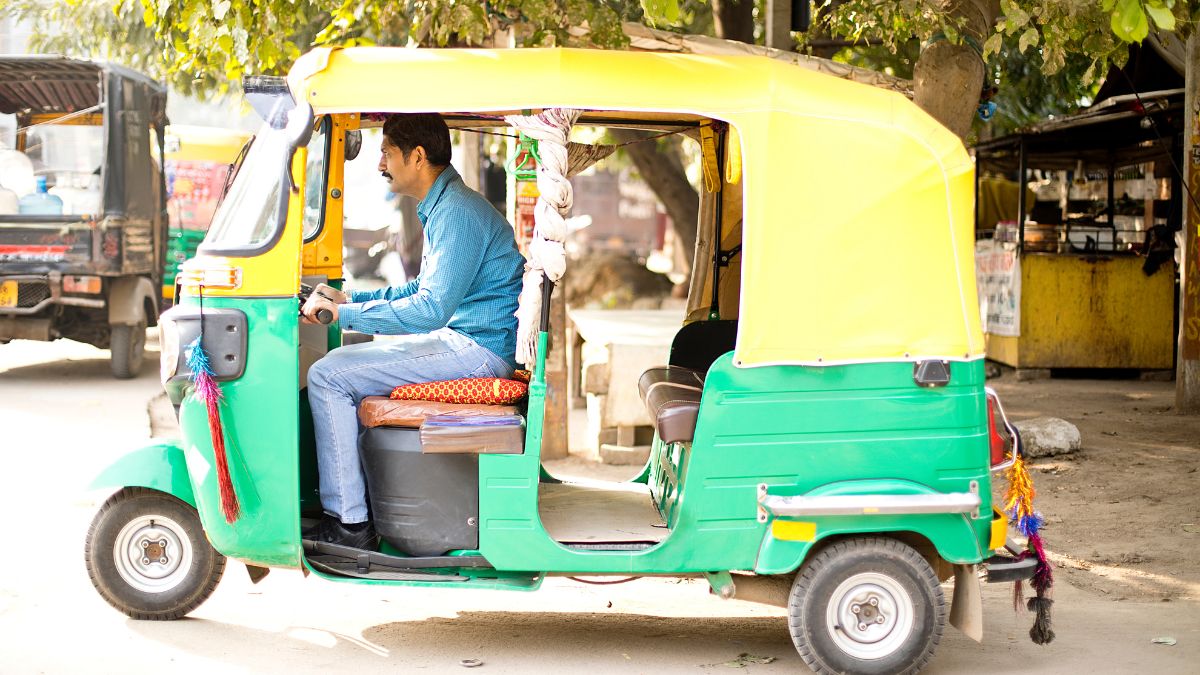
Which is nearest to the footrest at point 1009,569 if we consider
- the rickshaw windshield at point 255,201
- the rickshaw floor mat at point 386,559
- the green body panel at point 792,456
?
the green body panel at point 792,456

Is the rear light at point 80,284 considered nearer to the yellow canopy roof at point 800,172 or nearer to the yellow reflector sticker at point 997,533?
the yellow canopy roof at point 800,172

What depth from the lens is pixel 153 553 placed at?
195 inches

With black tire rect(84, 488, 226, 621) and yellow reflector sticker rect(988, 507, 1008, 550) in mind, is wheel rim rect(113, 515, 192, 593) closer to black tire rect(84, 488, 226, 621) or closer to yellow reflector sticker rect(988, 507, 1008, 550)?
black tire rect(84, 488, 226, 621)

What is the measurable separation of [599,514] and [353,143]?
6.35ft

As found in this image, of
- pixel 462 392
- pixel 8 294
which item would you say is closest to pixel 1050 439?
pixel 462 392

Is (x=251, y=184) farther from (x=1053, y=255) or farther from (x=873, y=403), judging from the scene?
(x=1053, y=255)

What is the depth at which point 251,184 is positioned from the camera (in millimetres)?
4609

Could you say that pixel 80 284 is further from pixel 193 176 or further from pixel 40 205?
pixel 193 176

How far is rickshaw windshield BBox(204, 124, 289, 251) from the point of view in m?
4.50

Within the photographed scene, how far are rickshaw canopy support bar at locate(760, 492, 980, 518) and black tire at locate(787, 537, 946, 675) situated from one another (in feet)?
0.73

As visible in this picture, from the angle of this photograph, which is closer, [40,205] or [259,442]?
[259,442]

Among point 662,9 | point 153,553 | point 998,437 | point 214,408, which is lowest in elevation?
point 153,553

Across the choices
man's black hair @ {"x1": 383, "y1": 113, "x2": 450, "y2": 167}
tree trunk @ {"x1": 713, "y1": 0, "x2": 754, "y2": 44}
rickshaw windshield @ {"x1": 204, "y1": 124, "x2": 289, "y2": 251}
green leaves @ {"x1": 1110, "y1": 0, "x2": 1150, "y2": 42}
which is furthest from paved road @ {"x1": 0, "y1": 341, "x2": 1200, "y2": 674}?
tree trunk @ {"x1": 713, "y1": 0, "x2": 754, "y2": 44}

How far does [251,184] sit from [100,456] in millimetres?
4655
